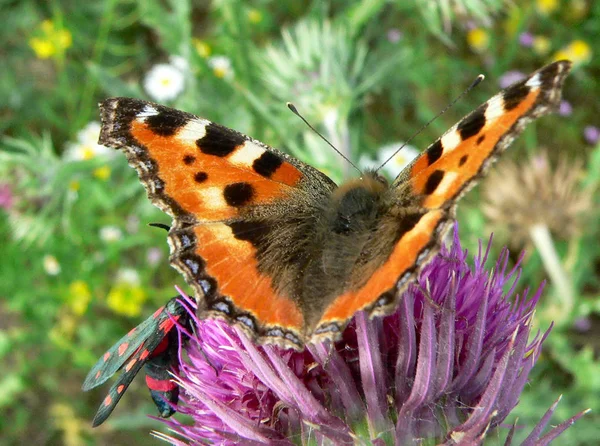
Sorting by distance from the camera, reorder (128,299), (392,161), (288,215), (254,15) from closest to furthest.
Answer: (288,215) < (392,161) < (128,299) < (254,15)

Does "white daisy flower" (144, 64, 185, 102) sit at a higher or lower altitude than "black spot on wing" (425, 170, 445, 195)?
higher

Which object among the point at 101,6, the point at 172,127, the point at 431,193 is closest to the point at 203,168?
the point at 172,127

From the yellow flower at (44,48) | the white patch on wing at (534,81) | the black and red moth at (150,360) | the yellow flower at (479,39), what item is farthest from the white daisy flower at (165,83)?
the white patch on wing at (534,81)

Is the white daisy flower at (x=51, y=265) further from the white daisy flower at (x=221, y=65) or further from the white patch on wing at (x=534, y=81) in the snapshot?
the white patch on wing at (x=534, y=81)

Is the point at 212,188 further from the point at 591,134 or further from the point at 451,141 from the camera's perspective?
the point at 591,134

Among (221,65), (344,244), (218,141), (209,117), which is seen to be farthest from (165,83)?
(344,244)

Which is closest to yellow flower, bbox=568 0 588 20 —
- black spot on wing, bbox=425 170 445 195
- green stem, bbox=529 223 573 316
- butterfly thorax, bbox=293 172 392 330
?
green stem, bbox=529 223 573 316

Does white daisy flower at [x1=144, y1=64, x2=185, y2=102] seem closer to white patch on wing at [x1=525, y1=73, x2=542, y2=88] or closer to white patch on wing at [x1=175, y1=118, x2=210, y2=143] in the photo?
white patch on wing at [x1=175, y1=118, x2=210, y2=143]
